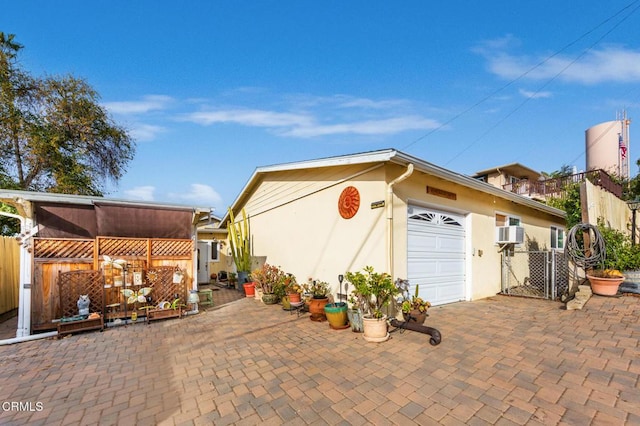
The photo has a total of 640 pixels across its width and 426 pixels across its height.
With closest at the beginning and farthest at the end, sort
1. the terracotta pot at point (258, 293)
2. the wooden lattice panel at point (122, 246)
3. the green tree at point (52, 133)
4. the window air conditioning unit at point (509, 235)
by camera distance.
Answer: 1. the wooden lattice panel at point (122, 246)
2. the window air conditioning unit at point (509, 235)
3. the terracotta pot at point (258, 293)
4. the green tree at point (52, 133)

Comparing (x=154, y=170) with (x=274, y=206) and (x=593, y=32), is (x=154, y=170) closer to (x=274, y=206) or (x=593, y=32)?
(x=274, y=206)

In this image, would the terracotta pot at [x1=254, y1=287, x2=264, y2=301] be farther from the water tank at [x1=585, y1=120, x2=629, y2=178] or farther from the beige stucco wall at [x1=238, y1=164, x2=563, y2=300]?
the water tank at [x1=585, y1=120, x2=629, y2=178]

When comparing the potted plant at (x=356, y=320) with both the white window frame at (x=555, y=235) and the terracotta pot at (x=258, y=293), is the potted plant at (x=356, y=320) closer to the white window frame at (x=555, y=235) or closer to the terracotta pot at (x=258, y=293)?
the terracotta pot at (x=258, y=293)

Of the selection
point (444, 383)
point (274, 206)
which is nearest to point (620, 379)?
point (444, 383)

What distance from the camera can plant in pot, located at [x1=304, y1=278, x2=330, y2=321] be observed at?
19.5 ft

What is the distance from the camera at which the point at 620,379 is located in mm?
3154

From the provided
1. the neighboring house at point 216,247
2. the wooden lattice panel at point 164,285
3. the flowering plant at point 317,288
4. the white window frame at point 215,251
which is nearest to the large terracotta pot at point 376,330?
the flowering plant at point 317,288

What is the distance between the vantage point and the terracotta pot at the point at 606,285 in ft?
22.3

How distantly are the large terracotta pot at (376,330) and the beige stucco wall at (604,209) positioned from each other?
7.81 meters

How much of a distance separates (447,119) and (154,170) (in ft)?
43.4

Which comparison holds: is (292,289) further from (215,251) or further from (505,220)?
(215,251)

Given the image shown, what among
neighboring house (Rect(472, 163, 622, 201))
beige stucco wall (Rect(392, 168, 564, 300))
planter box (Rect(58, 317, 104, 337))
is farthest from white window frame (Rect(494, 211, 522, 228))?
planter box (Rect(58, 317, 104, 337))

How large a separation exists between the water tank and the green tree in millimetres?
31757

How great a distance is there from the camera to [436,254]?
688 cm
